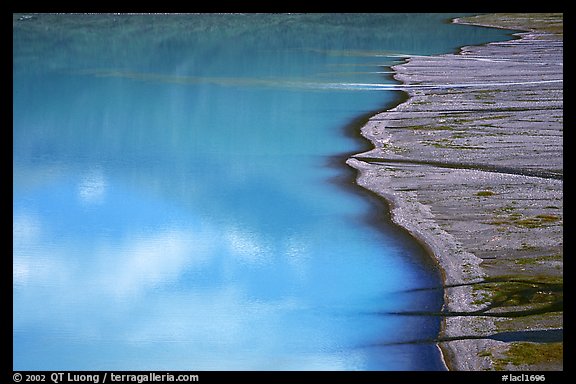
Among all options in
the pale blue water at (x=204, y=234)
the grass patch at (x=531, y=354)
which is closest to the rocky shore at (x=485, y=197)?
the grass patch at (x=531, y=354)

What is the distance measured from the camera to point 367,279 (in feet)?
50.1

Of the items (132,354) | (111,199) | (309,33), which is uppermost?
(309,33)

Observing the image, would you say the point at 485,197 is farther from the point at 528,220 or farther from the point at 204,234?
the point at 204,234

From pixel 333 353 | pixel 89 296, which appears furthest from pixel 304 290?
pixel 89 296

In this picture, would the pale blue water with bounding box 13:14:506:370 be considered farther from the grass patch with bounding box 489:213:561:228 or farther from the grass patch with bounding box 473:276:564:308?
the grass patch with bounding box 489:213:561:228

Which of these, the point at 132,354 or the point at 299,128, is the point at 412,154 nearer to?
the point at 299,128

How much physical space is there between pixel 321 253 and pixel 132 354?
179 inches

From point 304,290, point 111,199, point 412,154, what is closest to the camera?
point 304,290

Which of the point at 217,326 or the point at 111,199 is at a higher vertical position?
the point at 111,199

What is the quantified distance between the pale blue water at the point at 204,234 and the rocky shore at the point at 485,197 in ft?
1.75

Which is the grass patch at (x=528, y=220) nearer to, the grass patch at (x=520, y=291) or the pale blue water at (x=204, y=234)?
the pale blue water at (x=204, y=234)

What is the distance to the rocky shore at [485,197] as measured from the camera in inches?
508

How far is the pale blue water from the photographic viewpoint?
13.3m
